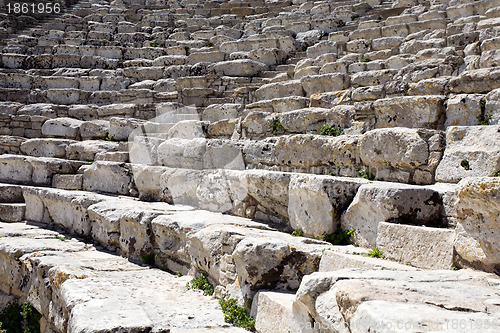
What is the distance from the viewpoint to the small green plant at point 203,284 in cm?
382

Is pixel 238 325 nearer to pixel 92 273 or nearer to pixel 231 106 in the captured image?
pixel 92 273

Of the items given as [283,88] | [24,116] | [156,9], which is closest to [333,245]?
Result: [283,88]

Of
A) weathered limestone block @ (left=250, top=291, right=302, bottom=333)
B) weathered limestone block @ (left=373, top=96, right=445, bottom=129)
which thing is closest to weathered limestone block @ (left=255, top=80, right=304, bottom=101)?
weathered limestone block @ (left=373, top=96, right=445, bottom=129)

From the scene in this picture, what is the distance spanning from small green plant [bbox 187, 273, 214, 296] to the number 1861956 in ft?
48.9

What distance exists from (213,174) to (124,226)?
3.92 ft

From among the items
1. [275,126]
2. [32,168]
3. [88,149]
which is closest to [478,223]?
[275,126]

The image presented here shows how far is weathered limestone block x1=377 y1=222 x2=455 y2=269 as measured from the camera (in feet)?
9.07

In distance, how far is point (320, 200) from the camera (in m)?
3.75

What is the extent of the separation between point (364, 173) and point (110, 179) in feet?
13.4

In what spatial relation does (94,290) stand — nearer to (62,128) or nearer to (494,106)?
A: (494,106)

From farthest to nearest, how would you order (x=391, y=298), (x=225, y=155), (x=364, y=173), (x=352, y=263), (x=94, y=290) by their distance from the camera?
(x=225, y=155) → (x=364, y=173) → (x=94, y=290) → (x=352, y=263) → (x=391, y=298)

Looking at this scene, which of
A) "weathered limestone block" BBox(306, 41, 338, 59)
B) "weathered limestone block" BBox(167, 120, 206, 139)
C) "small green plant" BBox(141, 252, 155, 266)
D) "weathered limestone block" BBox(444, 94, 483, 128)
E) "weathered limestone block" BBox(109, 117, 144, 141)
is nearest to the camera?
"weathered limestone block" BBox(444, 94, 483, 128)

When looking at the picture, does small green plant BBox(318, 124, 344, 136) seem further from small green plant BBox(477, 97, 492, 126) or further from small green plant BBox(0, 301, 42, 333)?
small green plant BBox(0, 301, 42, 333)

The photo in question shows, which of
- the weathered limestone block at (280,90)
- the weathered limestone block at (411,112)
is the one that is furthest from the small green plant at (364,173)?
the weathered limestone block at (280,90)
